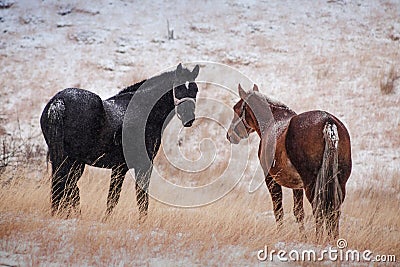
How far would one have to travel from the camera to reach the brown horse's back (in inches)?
207

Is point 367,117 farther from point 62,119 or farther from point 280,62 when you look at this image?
point 62,119

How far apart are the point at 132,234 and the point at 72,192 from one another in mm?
960

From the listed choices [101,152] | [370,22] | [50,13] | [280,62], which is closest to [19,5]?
[50,13]

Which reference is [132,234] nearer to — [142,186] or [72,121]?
[142,186]

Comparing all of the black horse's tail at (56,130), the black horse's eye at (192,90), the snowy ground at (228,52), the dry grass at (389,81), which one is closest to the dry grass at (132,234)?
the black horse's tail at (56,130)

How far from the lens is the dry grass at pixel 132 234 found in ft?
15.3

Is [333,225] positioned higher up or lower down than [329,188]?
lower down

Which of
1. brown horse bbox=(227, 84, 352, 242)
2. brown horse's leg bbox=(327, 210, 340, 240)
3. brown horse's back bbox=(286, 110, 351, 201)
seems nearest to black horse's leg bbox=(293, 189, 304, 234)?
brown horse bbox=(227, 84, 352, 242)

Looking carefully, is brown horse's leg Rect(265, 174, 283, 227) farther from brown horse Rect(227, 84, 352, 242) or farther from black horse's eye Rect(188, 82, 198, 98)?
black horse's eye Rect(188, 82, 198, 98)

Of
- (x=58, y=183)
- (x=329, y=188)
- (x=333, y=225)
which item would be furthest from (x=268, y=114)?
(x=58, y=183)

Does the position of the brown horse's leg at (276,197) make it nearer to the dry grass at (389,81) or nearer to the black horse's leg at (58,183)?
the black horse's leg at (58,183)

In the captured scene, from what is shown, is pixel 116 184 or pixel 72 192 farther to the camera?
pixel 116 184

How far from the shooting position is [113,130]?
580cm

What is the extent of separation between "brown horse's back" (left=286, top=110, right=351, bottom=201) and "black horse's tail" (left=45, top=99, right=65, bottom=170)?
266cm
